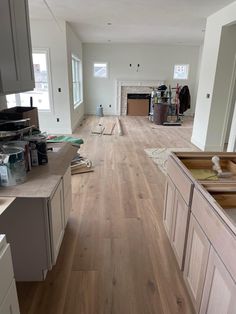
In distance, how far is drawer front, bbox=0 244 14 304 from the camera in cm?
92

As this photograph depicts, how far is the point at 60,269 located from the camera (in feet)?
5.86

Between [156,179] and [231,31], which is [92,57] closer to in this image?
[231,31]

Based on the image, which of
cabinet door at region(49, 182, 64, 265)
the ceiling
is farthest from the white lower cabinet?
the ceiling

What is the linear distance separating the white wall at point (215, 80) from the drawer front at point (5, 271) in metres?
4.43

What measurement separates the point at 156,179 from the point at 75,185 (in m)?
1.20

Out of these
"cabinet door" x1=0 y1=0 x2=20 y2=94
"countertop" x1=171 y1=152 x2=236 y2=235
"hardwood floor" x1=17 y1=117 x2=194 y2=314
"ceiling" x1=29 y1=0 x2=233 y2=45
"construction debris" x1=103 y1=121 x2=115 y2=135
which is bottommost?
"hardwood floor" x1=17 y1=117 x2=194 y2=314

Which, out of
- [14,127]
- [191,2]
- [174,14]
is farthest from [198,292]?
[174,14]

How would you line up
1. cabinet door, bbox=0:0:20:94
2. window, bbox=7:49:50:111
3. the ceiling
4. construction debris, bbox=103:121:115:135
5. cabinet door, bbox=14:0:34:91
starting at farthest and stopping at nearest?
construction debris, bbox=103:121:115:135, window, bbox=7:49:50:111, the ceiling, cabinet door, bbox=14:0:34:91, cabinet door, bbox=0:0:20:94

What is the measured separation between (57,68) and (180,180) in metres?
4.69

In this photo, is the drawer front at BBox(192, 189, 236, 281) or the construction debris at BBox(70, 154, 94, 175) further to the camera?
the construction debris at BBox(70, 154, 94, 175)

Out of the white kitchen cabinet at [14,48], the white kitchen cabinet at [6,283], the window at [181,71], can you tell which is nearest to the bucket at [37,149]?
the white kitchen cabinet at [14,48]

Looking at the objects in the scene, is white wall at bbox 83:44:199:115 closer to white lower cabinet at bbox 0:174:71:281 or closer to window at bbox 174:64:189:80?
window at bbox 174:64:189:80

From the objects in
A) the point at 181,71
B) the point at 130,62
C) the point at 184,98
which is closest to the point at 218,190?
the point at 184,98

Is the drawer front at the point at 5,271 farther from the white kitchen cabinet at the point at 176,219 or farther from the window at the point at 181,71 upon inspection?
the window at the point at 181,71
